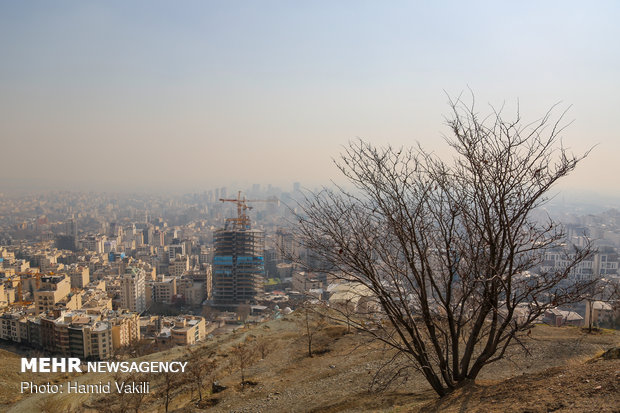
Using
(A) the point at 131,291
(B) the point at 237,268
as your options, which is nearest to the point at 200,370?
(A) the point at 131,291

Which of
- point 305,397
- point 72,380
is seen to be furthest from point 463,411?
point 72,380

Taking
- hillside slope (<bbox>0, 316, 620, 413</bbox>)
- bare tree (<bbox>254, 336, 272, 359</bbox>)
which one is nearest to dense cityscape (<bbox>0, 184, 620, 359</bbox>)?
hillside slope (<bbox>0, 316, 620, 413</bbox>)

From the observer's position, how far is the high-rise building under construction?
2520 cm

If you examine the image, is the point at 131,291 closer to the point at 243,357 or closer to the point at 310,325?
the point at 310,325

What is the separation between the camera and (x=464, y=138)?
8.11ft

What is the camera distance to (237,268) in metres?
25.2

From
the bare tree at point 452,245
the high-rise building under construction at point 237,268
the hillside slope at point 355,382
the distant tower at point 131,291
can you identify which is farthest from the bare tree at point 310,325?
the high-rise building under construction at point 237,268

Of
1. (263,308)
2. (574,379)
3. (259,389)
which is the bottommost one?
(263,308)

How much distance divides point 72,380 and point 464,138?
282 inches

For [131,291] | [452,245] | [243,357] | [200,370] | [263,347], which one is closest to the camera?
[452,245]

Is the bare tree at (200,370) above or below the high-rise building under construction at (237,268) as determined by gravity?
above

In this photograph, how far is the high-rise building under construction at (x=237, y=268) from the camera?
2520 centimetres

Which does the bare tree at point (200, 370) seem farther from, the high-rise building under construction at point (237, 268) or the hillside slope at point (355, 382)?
the high-rise building under construction at point (237, 268)

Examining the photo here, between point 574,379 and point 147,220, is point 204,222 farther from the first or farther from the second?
point 574,379
